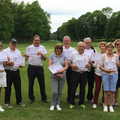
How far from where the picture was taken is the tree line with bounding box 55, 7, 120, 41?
68875mm

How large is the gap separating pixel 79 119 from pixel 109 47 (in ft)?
7.48

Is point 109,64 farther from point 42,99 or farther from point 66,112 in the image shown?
point 42,99

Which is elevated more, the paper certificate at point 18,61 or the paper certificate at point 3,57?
the paper certificate at point 3,57

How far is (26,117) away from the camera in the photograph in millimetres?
4500

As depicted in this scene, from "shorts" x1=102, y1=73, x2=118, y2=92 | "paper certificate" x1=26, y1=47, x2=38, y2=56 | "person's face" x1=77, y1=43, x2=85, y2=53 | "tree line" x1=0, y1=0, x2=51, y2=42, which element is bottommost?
"shorts" x1=102, y1=73, x2=118, y2=92

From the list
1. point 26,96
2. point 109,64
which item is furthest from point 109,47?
point 26,96

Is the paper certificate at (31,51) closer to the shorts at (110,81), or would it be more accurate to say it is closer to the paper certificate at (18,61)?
Result: the paper certificate at (18,61)

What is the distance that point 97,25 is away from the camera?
254 feet

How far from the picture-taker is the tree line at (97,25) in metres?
68.9

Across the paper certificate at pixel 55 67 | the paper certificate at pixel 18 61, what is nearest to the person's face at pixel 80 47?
the paper certificate at pixel 55 67

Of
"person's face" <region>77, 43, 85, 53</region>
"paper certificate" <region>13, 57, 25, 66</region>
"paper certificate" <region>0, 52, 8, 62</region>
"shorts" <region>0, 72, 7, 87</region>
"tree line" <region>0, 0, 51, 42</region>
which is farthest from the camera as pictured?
"tree line" <region>0, 0, 51, 42</region>

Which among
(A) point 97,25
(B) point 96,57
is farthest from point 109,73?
(A) point 97,25

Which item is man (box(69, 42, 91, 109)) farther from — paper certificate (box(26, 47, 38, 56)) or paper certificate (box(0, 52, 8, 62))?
paper certificate (box(0, 52, 8, 62))

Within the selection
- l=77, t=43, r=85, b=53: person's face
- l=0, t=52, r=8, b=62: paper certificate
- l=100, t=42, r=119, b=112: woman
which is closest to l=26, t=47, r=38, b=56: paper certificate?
l=0, t=52, r=8, b=62: paper certificate
